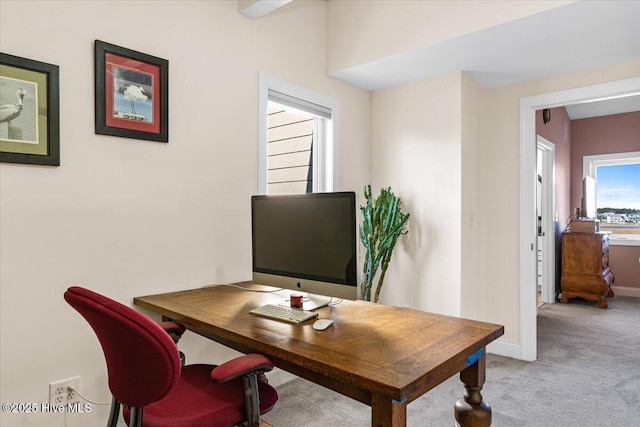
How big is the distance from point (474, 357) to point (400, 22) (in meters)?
2.22

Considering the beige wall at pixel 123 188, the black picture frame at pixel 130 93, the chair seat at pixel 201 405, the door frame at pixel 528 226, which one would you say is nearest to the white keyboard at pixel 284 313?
the chair seat at pixel 201 405

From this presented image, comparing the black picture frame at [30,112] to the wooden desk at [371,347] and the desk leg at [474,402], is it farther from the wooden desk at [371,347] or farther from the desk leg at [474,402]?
the desk leg at [474,402]

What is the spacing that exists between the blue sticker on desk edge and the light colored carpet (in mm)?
959

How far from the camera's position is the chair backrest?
113 cm

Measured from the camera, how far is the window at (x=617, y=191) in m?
5.80

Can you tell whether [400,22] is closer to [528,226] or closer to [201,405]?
[528,226]

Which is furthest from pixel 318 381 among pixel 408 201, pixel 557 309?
pixel 557 309

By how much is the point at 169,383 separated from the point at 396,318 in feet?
3.09

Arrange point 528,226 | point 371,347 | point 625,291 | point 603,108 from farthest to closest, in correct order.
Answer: point 625,291 < point 603,108 < point 528,226 < point 371,347

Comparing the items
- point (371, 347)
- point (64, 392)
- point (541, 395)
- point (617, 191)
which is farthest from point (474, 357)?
point (617, 191)

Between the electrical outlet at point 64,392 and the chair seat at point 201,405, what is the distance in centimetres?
66

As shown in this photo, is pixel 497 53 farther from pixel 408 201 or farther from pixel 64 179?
pixel 64 179

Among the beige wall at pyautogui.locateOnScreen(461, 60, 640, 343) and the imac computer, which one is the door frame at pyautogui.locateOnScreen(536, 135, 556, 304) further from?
the imac computer

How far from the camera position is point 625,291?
5625mm
